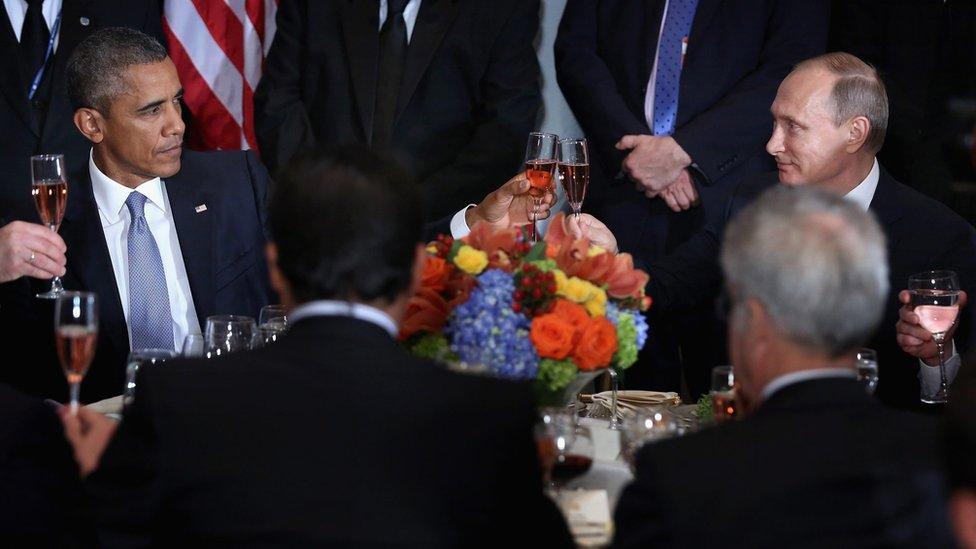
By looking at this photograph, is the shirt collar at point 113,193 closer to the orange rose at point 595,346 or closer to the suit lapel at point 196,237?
the suit lapel at point 196,237

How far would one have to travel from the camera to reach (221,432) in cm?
205

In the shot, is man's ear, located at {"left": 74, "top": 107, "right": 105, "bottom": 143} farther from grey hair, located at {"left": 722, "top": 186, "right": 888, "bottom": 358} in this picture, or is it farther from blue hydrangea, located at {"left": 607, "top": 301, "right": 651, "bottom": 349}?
grey hair, located at {"left": 722, "top": 186, "right": 888, "bottom": 358}

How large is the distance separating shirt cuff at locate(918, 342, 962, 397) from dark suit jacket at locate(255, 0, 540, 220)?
2.11m

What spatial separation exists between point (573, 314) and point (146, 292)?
6.30ft

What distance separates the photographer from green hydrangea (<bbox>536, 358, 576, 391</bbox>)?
258 centimetres

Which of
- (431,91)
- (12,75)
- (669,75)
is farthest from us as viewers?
(431,91)

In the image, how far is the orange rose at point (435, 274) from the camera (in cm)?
268

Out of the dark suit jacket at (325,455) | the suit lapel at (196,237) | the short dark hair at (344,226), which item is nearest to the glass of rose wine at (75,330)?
the dark suit jacket at (325,455)

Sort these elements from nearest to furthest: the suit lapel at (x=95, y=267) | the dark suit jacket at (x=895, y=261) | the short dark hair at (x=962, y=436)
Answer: the short dark hair at (x=962, y=436) < the dark suit jacket at (x=895, y=261) < the suit lapel at (x=95, y=267)

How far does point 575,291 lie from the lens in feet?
8.65

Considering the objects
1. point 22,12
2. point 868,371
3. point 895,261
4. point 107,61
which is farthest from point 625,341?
point 22,12

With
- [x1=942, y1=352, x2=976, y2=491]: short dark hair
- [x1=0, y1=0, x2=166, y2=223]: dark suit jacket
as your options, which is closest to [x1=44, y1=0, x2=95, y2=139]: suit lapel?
[x1=0, y1=0, x2=166, y2=223]: dark suit jacket

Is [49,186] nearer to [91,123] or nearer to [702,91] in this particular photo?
[91,123]

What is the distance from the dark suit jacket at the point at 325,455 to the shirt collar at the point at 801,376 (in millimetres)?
391
